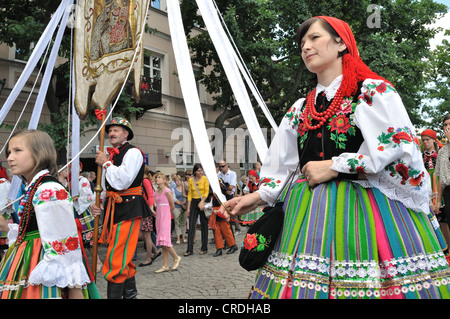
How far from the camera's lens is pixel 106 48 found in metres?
3.96

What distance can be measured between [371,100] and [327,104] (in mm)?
239

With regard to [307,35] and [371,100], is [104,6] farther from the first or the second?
[371,100]

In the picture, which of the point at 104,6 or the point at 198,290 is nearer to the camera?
the point at 104,6

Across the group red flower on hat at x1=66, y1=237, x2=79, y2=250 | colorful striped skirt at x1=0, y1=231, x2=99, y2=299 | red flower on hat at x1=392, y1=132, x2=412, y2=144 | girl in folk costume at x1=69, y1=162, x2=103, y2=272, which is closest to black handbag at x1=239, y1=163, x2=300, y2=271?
red flower on hat at x1=392, y1=132, x2=412, y2=144

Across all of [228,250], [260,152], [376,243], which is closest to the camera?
[376,243]

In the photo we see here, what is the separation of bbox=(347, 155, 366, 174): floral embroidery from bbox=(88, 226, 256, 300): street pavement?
3026 millimetres

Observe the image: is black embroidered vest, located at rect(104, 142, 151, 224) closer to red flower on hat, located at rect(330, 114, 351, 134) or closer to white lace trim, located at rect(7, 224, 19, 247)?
white lace trim, located at rect(7, 224, 19, 247)

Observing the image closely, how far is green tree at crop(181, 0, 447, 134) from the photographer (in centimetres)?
1298

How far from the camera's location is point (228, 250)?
739cm

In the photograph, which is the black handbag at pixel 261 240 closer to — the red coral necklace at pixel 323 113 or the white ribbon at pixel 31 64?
the red coral necklace at pixel 323 113

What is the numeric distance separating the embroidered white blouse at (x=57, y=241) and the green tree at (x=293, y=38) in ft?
35.0

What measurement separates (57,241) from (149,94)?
536 inches
